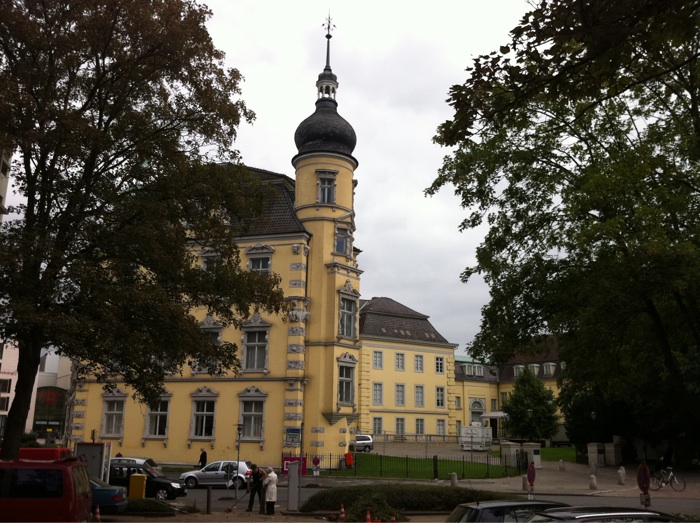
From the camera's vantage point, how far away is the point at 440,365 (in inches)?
2672

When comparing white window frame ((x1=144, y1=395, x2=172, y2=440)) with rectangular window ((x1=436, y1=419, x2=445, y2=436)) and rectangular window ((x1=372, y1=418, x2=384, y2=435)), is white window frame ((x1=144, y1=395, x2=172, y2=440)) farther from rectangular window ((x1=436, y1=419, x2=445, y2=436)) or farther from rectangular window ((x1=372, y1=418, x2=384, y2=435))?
rectangular window ((x1=436, y1=419, x2=445, y2=436))

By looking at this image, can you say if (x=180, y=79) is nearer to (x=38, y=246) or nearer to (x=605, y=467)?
(x=38, y=246)

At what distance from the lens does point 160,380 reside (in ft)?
55.3

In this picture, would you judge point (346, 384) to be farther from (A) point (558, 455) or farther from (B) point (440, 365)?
(B) point (440, 365)

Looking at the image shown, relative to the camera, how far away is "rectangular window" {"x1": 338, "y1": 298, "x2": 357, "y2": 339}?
35469 mm

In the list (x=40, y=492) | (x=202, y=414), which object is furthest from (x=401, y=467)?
(x=40, y=492)

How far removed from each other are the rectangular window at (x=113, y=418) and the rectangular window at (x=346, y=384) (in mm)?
12726

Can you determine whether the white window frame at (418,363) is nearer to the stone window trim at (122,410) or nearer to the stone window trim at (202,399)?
the stone window trim at (202,399)

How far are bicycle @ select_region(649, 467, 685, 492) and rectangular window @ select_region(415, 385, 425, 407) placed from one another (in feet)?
118

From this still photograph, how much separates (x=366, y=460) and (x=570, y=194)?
26.8 m

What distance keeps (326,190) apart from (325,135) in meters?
3.07

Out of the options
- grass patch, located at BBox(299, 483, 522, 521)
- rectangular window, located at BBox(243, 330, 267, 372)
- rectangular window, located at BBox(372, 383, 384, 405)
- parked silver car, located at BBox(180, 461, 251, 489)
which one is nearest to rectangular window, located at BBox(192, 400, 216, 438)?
rectangular window, located at BBox(243, 330, 267, 372)

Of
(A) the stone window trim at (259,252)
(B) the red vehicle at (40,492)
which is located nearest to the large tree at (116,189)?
(B) the red vehicle at (40,492)

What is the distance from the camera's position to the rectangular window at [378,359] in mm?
62750
